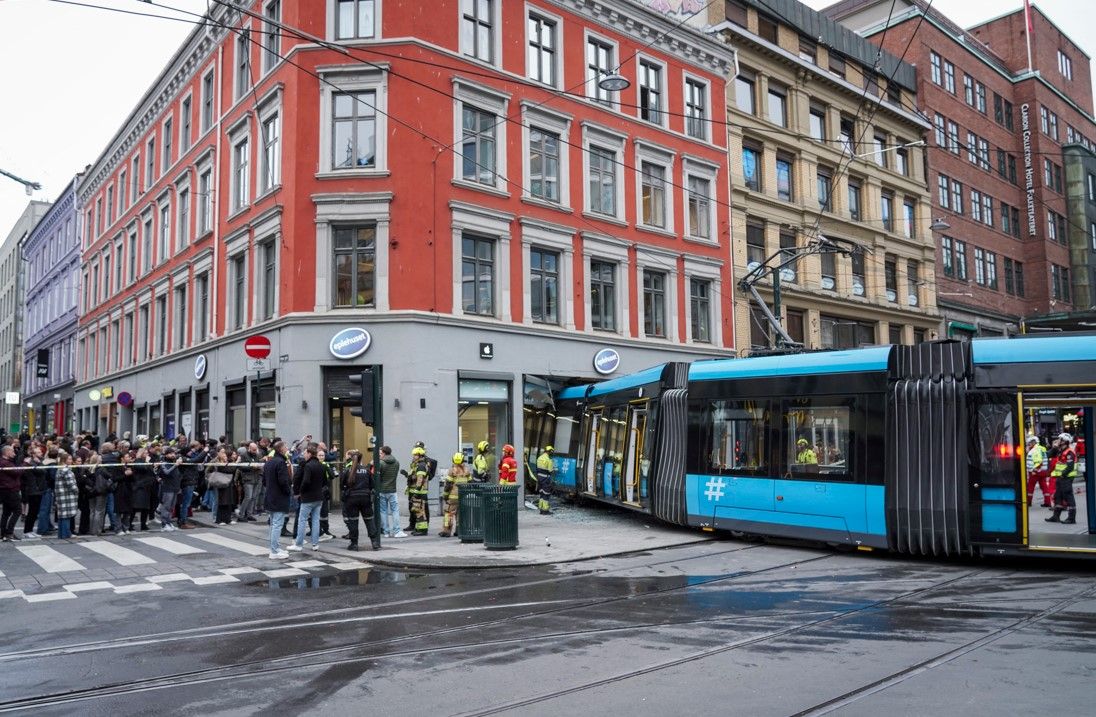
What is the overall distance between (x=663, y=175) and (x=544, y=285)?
6341 mm

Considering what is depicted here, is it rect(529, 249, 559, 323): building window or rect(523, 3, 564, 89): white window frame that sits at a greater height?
rect(523, 3, 564, 89): white window frame

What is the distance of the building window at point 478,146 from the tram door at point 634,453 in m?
8.45

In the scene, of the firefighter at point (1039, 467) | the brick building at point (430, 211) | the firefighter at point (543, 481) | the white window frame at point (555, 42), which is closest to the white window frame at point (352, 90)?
the brick building at point (430, 211)

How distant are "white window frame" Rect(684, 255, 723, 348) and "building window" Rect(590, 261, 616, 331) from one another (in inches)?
125

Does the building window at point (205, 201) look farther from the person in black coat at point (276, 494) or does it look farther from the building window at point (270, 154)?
the person in black coat at point (276, 494)

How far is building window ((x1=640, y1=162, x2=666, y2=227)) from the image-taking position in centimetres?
2784

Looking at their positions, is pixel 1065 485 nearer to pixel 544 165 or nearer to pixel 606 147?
pixel 544 165

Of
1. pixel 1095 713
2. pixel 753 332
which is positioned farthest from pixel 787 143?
pixel 1095 713

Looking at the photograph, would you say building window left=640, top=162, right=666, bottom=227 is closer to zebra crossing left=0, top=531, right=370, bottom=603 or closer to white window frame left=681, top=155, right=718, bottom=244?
white window frame left=681, top=155, right=718, bottom=244

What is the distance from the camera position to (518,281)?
2391 centimetres

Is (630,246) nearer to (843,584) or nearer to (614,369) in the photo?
(614,369)

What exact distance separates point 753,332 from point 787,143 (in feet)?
23.9

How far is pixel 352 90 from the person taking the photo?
22.0m

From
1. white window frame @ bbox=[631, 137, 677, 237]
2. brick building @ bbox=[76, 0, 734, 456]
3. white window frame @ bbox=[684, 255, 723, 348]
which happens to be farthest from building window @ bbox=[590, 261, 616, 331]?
white window frame @ bbox=[684, 255, 723, 348]
